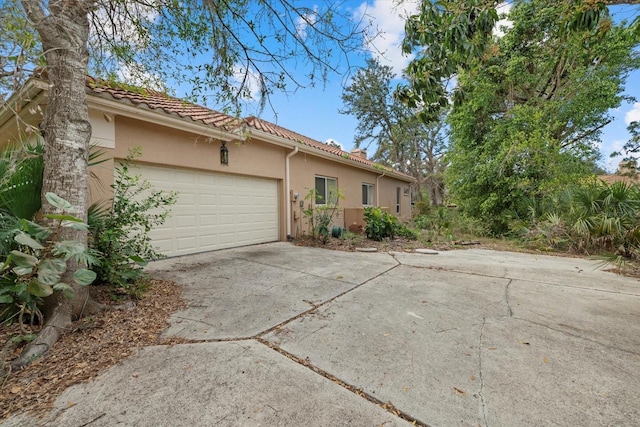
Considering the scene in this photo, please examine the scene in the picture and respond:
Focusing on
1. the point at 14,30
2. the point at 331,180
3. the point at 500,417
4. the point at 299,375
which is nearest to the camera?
the point at 500,417

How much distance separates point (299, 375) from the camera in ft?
6.43

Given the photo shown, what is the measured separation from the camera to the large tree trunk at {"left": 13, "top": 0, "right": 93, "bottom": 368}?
8.33ft

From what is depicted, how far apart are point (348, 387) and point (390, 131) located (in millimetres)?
21557

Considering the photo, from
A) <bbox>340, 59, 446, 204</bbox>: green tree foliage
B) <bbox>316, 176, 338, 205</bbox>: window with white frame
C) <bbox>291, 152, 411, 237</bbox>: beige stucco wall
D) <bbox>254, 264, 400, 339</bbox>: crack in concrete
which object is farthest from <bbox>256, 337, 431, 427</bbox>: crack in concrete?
<bbox>340, 59, 446, 204</bbox>: green tree foliage

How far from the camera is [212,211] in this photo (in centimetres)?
633

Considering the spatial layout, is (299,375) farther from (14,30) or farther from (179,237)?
(179,237)

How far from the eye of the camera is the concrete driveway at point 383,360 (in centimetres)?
162

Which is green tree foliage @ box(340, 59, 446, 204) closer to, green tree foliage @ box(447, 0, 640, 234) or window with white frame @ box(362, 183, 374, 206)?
green tree foliage @ box(447, 0, 640, 234)

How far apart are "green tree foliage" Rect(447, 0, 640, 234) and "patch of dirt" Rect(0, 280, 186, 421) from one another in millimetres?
9967

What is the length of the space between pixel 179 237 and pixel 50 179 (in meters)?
3.32

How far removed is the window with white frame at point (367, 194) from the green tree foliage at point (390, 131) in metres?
6.77

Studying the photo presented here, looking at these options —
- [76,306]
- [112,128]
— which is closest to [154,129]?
[112,128]

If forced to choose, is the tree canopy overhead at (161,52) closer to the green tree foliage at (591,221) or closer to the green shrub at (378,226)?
the green shrub at (378,226)

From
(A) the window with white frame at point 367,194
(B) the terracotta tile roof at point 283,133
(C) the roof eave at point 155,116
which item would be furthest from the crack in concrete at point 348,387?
(A) the window with white frame at point 367,194
